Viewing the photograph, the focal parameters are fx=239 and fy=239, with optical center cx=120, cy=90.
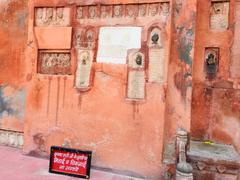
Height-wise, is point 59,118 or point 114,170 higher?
point 59,118

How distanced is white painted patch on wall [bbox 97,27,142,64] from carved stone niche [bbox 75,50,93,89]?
0.66 ft

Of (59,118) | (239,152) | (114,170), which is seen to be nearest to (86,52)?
(59,118)

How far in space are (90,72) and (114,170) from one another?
176cm

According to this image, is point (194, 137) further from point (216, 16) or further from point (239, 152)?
point (216, 16)

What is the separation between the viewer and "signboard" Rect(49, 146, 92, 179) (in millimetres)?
3814

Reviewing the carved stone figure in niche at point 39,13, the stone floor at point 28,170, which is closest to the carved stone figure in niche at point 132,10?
the carved stone figure in niche at point 39,13

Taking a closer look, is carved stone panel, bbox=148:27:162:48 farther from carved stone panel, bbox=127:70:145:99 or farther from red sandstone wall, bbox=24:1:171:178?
carved stone panel, bbox=127:70:145:99

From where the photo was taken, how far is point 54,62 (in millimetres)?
4652

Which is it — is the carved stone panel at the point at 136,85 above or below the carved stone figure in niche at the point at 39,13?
below

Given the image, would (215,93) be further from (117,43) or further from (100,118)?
(100,118)

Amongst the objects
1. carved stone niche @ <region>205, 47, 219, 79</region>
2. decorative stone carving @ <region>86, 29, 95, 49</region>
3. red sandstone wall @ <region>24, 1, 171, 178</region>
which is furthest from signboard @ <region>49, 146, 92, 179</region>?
carved stone niche @ <region>205, 47, 219, 79</region>

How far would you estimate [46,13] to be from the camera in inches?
184

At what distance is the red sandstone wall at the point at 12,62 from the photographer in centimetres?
528

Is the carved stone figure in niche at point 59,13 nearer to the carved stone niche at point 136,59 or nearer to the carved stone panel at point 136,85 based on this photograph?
the carved stone niche at point 136,59
